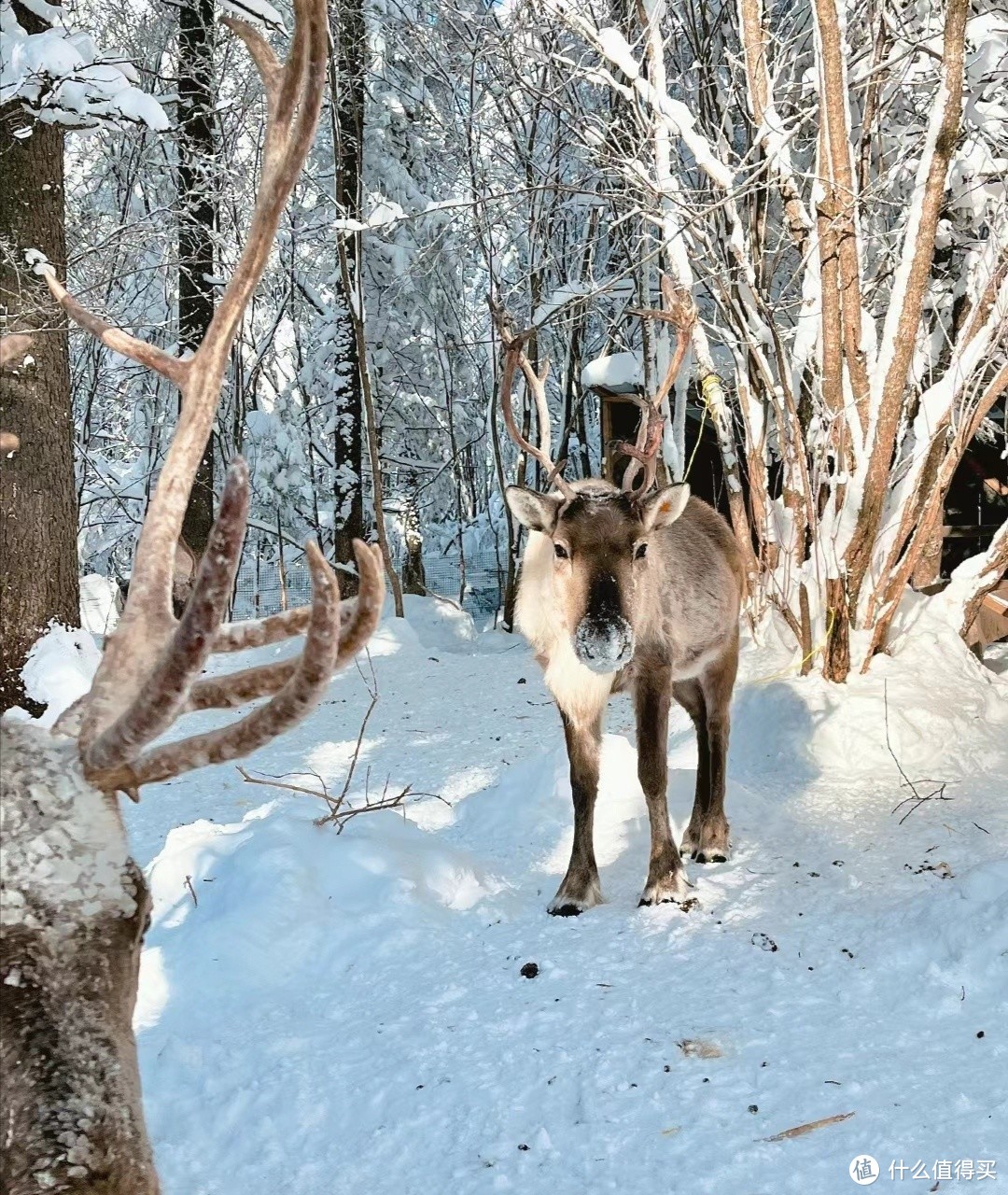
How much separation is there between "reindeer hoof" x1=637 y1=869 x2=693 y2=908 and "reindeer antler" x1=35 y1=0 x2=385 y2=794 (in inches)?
102

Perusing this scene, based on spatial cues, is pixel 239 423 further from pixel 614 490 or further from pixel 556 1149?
pixel 556 1149

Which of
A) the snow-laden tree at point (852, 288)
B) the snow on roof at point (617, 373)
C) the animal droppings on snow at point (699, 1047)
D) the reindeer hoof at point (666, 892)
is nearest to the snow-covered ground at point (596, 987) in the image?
the animal droppings on snow at point (699, 1047)

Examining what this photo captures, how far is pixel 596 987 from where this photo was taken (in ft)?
11.6

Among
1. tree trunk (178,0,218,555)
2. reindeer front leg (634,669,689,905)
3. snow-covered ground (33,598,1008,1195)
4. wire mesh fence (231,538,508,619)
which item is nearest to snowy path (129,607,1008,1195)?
snow-covered ground (33,598,1008,1195)

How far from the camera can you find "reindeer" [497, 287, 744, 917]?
427cm

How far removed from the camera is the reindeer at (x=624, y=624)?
14.0 ft

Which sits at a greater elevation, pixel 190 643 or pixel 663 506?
pixel 190 643

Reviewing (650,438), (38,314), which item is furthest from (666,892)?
(38,314)

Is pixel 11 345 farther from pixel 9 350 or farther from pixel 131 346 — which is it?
pixel 131 346

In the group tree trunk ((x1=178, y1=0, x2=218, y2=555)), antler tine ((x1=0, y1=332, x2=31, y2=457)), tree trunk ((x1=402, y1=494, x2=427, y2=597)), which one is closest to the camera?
antler tine ((x1=0, y1=332, x2=31, y2=457))

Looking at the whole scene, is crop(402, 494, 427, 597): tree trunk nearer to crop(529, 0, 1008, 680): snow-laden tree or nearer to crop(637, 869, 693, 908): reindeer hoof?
crop(529, 0, 1008, 680): snow-laden tree

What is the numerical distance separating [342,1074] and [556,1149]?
71 centimetres

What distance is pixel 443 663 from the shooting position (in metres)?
10.4

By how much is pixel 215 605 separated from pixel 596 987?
2.43 m
